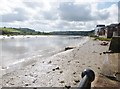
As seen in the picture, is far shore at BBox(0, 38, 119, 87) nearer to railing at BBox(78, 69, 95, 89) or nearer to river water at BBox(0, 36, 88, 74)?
river water at BBox(0, 36, 88, 74)

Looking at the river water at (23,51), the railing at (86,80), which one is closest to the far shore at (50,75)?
the river water at (23,51)

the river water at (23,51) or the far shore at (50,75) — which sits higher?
the far shore at (50,75)

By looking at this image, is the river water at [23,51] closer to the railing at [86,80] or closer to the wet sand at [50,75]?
the wet sand at [50,75]

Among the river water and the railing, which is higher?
the railing

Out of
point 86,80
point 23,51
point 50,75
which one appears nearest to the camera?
point 86,80

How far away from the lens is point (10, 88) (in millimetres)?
12797

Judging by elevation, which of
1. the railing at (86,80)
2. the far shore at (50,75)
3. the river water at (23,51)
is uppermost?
the railing at (86,80)

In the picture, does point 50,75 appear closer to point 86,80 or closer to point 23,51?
point 86,80

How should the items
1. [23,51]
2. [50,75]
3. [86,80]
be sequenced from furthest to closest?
[23,51] → [50,75] → [86,80]

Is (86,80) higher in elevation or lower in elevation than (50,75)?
higher

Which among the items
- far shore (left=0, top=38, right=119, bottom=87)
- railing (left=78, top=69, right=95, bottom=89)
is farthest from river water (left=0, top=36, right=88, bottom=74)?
railing (left=78, top=69, right=95, bottom=89)

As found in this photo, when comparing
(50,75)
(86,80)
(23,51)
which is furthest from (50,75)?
(23,51)

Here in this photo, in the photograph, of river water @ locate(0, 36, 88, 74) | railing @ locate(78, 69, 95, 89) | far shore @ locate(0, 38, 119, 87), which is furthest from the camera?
river water @ locate(0, 36, 88, 74)

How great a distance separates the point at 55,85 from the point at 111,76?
3.02 meters
